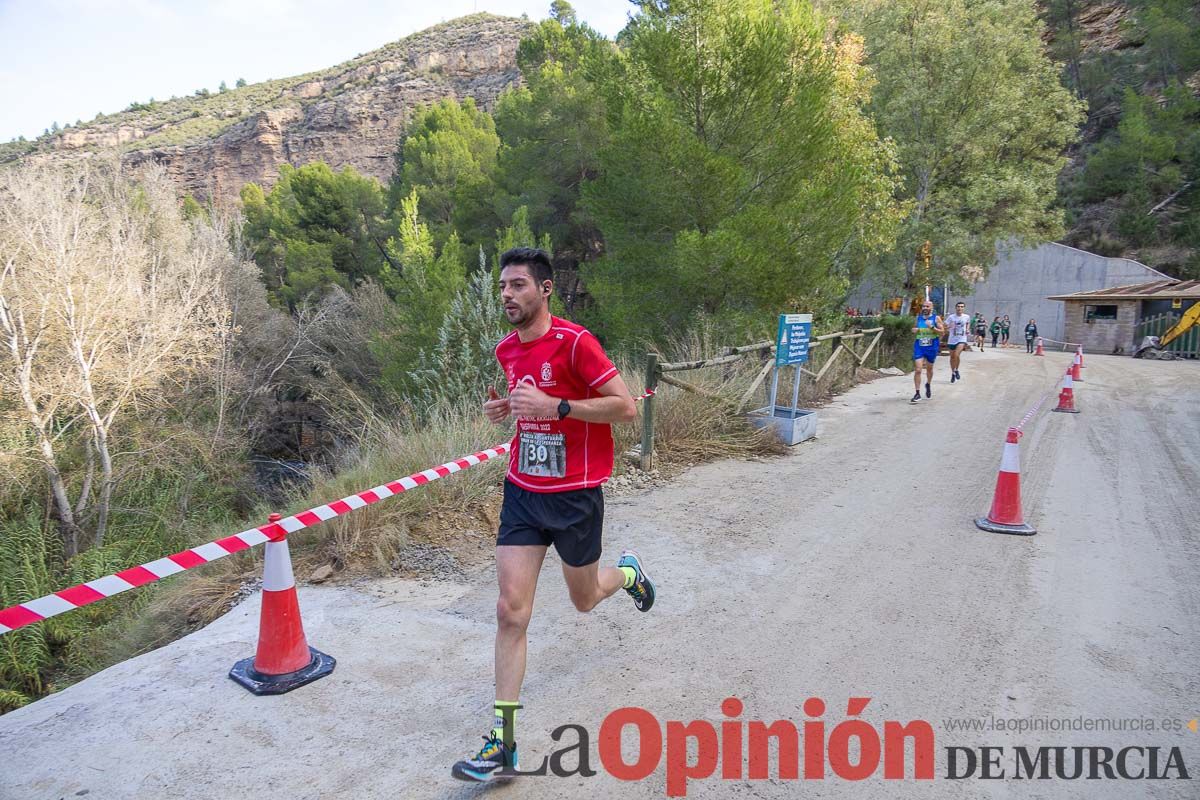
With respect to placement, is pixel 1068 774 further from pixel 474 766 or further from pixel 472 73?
pixel 472 73

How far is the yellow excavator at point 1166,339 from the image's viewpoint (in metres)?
24.6

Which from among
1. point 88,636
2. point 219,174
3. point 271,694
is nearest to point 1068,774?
point 271,694

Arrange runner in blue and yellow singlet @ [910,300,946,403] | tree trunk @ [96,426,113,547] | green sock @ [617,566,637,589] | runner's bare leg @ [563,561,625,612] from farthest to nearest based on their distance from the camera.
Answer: runner in blue and yellow singlet @ [910,300,946,403] < tree trunk @ [96,426,113,547] < green sock @ [617,566,637,589] < runner's bare leg @ [563,561,625,612]

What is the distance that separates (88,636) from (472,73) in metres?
84.9

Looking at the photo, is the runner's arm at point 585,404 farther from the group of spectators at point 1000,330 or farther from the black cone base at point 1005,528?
the group of spectators at point 1000,330

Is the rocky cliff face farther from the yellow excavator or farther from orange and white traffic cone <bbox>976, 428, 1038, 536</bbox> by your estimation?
orange and white traffic cone <bbox>976, 428, 1038, 536</bbox>

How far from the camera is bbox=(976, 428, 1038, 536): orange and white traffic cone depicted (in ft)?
18.5

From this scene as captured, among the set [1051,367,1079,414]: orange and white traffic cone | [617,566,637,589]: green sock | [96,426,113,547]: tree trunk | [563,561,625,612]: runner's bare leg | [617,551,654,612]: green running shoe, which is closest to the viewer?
[563,561,625,612]: runner's bare leg

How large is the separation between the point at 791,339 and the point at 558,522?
6.47 metres

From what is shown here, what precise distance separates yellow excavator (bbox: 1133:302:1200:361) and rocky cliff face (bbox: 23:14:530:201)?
6108 centimetres

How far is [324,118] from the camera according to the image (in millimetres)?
78062

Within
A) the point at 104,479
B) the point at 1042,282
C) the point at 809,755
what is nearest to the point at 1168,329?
the point at 1042,282

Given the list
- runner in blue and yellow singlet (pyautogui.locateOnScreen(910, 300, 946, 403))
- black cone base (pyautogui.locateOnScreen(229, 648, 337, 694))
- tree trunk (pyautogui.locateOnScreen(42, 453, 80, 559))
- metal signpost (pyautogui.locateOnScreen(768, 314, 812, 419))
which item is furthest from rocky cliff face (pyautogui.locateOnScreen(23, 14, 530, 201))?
black cone base (pyautogui.locateOnScreen(229, 648, 337, 694))

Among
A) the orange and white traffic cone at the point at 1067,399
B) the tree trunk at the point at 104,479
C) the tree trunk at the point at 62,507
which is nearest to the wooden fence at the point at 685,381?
the orange and white traffic cone at the point at 1067,399
